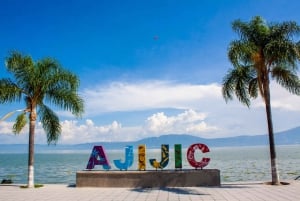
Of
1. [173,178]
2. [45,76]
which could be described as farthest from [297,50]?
[45,76]

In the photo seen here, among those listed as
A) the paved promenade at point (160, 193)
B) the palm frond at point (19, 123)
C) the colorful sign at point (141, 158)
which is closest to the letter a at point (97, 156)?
the colorful sign at point (141, 158)

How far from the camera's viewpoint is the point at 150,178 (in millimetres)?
20609

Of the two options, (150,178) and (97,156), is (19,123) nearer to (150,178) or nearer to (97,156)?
(97,156)

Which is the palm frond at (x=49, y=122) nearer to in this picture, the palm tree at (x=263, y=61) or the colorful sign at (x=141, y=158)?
the colorful sign at (x=141, y=158)

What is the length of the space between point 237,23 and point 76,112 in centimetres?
1159

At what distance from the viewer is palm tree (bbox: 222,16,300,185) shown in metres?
20.3

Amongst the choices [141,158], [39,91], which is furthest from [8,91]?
[141,158]

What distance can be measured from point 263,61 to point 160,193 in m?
10.1

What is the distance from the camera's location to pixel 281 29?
21.0m

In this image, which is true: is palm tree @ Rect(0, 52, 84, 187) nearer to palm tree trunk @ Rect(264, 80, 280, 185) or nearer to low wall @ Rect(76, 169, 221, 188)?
low wall @ Rect(76, 169, 221, 188)

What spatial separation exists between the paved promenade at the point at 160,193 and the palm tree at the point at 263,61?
2725 millimetres

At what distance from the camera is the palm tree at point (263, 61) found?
66.5 ft

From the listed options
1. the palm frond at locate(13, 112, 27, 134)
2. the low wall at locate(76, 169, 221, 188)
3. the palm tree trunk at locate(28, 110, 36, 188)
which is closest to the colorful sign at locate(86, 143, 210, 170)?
the low wall at locate(76, 169, 221, 188)

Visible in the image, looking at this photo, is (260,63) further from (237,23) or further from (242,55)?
(237,23)
